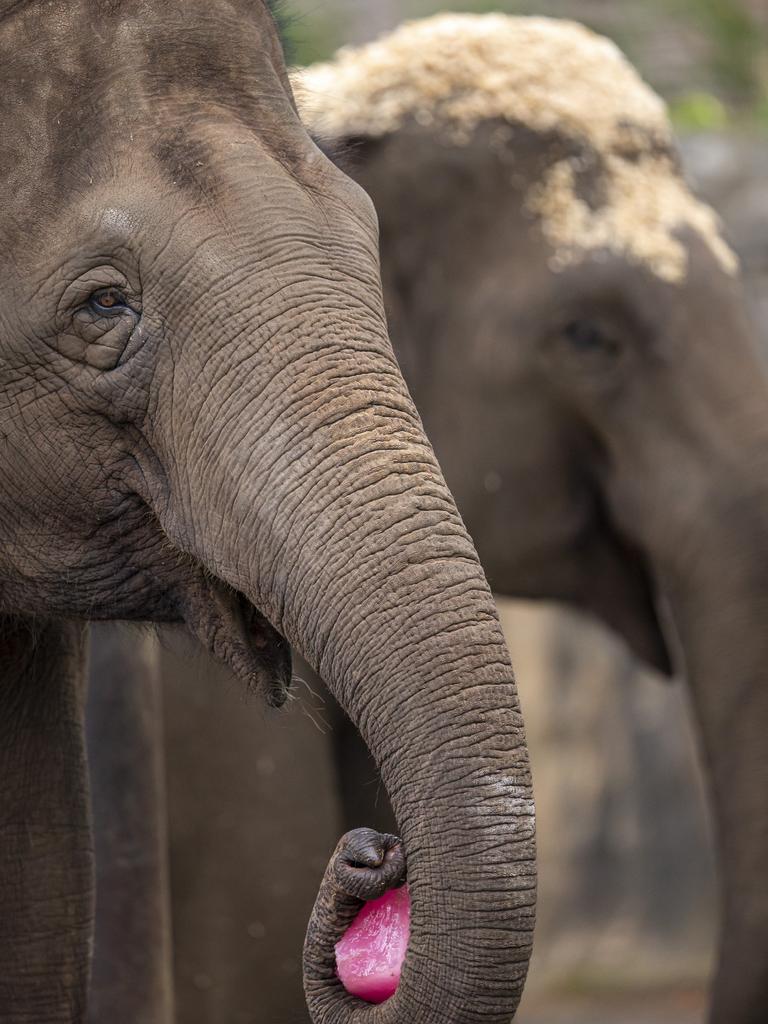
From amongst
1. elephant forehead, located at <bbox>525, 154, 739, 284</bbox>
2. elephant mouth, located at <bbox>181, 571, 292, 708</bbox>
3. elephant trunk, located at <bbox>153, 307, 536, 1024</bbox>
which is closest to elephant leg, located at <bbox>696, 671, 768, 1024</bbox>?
elephant forehead, located at <bbox>525, 154, 739, 284</bbox>

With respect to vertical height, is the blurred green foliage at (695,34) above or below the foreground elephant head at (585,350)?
below

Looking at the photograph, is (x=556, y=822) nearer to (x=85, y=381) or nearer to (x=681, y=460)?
(x=681, y=460)

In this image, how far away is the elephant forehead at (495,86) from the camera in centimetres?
423

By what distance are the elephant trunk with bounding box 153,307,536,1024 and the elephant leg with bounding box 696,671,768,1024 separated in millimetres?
2169

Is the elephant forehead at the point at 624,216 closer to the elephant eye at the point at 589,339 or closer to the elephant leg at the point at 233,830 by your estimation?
the elephant eye at the point at 589,339

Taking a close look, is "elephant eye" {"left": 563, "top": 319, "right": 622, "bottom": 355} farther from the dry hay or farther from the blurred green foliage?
the blurred green foliage

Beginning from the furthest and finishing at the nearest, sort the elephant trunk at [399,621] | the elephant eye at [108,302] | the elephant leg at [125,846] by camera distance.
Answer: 1. the elephant leg at [125,846]
2. the elephant eye at [108,302]
3. the elephant trunk at [399,621]

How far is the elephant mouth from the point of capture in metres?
2.14

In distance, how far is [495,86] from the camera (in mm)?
4289

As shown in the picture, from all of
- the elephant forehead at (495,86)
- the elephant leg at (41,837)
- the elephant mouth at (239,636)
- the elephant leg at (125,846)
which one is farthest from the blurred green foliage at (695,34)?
the elephant mouth at (239,636)

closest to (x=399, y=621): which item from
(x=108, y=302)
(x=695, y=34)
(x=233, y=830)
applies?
(x=108, y=302)

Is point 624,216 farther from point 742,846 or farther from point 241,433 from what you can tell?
point 241,433

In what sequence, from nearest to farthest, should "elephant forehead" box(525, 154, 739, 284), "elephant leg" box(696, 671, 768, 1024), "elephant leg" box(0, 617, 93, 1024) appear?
"elephant leg" box(0, 617, 93, 1024), "elephant leg" box(696, 671, 768, 1024), "elephant forehead" box(525, 154, 739, 284)

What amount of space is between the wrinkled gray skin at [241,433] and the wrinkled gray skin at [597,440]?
1997mm
